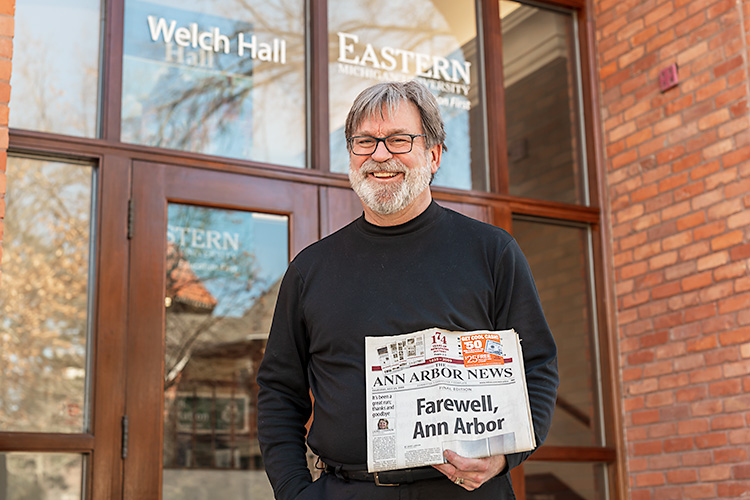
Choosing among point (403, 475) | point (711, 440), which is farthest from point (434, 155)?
point (711, 440)

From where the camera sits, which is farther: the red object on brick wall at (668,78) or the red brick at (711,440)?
the red object on brick wall at (668,78)

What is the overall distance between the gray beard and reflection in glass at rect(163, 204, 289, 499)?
7.34 feet

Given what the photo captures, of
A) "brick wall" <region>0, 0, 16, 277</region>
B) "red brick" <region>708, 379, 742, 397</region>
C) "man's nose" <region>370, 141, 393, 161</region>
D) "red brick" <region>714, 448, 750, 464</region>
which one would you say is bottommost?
"red brick" <region>714, 448, 750, 464</region>

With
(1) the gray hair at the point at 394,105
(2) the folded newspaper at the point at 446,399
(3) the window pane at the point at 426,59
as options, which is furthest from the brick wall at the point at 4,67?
(3) the window pane at the point at 426,59

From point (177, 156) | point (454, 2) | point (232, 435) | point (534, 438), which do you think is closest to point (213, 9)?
point (177, 156)

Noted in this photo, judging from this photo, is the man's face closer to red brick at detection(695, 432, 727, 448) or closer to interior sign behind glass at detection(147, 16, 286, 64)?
interior sign behind glass at detection(147, 16, 286, 64)

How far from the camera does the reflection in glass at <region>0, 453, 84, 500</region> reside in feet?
13.0

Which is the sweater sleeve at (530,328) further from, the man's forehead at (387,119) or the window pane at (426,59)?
the window pane at (426,59)

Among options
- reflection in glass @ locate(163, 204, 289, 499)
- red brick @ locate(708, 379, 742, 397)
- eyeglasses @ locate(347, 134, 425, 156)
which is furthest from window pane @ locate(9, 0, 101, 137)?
red brick @ locate(708, 379, 742, 397)

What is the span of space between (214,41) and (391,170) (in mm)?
2735

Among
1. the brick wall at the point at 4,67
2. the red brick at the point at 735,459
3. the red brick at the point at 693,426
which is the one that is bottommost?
the red brick at the point at 735,459

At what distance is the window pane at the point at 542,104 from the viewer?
5520mm

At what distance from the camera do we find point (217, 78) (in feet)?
15.7

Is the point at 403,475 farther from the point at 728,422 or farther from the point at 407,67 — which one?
the point at 407,67
